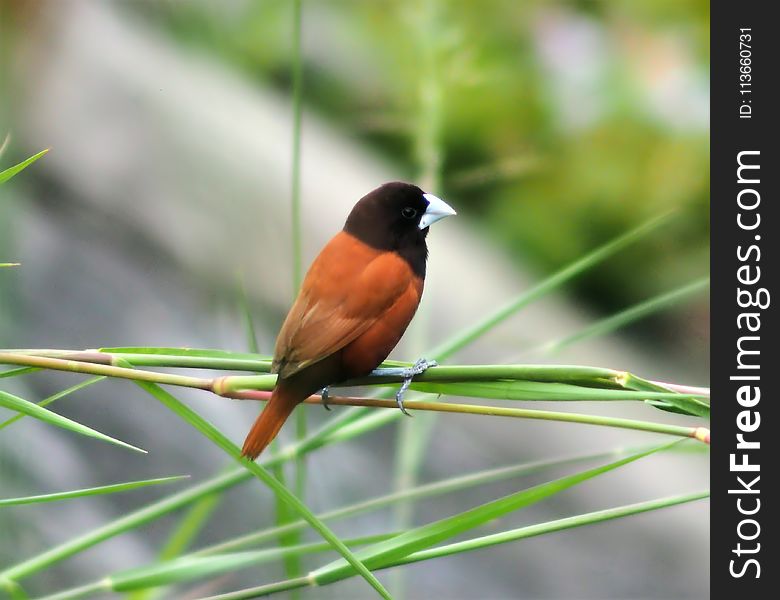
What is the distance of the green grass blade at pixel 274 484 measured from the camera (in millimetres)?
653

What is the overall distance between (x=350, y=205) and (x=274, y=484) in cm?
163

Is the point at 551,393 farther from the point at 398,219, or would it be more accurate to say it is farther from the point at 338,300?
the point at 398,219

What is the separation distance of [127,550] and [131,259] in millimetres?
690

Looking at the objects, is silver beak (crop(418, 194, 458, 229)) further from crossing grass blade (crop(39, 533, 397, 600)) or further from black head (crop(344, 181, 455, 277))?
crossing grass blade (crop(39, 533, 397, 600))

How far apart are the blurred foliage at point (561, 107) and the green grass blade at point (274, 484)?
1.34 meters

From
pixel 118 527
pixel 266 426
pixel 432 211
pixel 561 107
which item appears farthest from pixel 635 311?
pixel 561 107

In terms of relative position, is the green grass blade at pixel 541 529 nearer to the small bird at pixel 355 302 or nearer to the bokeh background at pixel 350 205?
the small bird at pixel 355 302

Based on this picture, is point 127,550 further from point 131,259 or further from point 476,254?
point 476,254

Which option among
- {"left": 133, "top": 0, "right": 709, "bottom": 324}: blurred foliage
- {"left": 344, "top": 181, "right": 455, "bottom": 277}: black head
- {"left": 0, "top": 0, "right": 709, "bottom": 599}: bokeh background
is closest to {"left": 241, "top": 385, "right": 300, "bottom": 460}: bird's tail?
{"left": 344, "top": 181, "right": 455, "bottom": 277}: black head

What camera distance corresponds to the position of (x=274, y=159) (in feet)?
7.77

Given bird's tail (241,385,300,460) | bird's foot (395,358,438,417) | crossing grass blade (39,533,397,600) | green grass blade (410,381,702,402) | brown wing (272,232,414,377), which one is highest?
brown wing (272,232,414,377)

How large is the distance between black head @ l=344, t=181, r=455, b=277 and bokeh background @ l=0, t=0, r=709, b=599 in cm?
90

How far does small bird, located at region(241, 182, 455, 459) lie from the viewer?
73 centimetres

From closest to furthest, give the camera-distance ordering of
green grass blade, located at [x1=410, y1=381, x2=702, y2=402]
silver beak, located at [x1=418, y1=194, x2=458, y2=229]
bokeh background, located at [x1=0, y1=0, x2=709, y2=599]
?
1. green grass blade, located at [x1=410, y1=381, x2=702, y2=402]
2. silver beak, located at [x1=418, y1=194, x2=458, y2=229]
3. bokeh background, located at [x1=0, y1=0, x2=709, y2=599]
